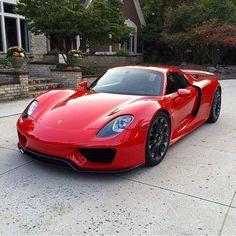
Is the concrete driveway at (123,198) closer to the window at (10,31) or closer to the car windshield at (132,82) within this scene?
the car windshield at (132,82)

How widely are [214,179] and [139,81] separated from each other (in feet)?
5.66

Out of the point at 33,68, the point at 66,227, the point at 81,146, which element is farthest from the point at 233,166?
the point at 33,68

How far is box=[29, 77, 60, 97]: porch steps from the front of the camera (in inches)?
368

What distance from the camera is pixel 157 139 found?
12.2 ft

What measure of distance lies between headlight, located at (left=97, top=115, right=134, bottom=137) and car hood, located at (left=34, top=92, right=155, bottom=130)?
60mm

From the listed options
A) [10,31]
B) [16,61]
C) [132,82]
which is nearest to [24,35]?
[10,31]

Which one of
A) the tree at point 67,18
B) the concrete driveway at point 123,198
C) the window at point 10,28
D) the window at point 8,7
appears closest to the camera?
the concrete driveway at point 123,198

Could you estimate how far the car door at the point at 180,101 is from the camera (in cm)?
427

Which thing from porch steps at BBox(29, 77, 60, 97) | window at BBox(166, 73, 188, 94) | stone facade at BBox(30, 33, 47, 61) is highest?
stone facade at BBox(30, 33, 47, 61)

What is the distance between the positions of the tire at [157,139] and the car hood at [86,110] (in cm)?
32

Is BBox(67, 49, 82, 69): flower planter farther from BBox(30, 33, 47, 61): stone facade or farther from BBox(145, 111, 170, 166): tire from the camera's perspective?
BBox(145, 111, 170, 166): tire

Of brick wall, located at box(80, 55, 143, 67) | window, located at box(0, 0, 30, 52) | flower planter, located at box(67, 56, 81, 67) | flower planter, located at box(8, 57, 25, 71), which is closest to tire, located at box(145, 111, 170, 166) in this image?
flower planter, located at box(8, 57, 25, 71)

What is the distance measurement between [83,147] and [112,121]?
0.46 m

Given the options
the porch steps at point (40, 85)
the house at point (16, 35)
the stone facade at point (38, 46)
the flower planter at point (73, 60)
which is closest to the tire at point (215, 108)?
the porch steps at point (40, 85)
